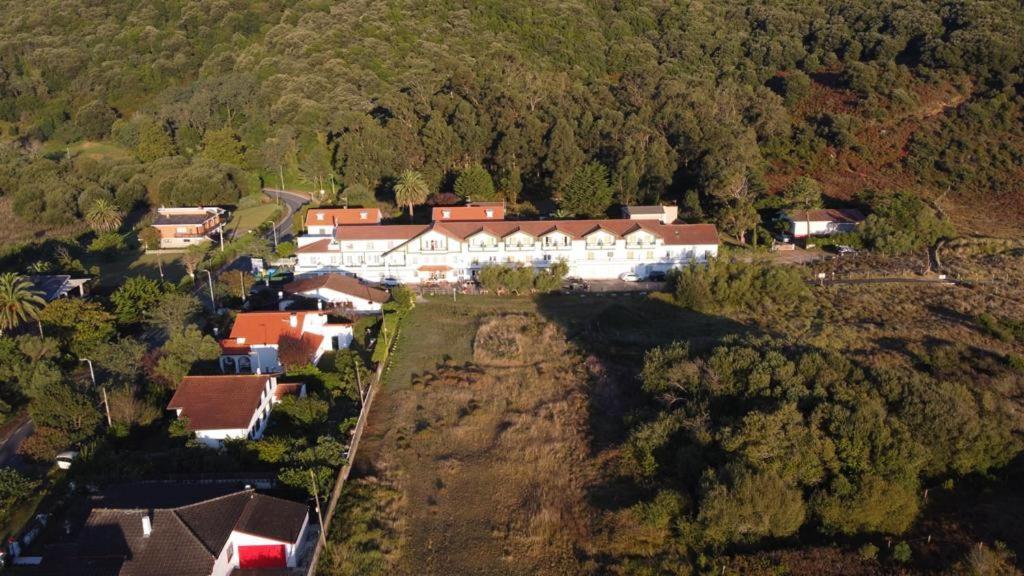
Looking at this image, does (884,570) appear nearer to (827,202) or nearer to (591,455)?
(591,455)

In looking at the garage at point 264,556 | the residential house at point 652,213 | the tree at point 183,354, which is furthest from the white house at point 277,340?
the residential house at point 652,213

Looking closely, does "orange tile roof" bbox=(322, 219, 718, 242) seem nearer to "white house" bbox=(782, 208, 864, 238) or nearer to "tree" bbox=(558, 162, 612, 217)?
"tree" bbox=(558, 162, 612, 217)

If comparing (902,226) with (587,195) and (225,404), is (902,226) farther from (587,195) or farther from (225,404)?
(225,404)

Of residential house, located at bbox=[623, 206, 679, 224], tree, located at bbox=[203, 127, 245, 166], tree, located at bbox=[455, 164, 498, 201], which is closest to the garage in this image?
residential house, located at bbox=[623, 206, 679, 224]

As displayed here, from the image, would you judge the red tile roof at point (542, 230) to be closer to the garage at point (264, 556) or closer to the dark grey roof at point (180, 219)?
the dark grey roof at point (180, 219)

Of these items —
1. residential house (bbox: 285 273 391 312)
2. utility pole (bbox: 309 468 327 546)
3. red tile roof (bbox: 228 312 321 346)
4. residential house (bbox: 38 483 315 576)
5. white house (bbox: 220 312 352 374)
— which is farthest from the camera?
residential house (bbox: 285 273 391 312)

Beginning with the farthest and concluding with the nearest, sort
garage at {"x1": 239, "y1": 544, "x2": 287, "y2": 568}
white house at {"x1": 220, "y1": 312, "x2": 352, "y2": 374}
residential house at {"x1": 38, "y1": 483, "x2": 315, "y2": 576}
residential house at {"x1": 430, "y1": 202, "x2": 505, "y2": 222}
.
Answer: residential house at {"x1": 430, "y1": 202, "x2": 505, "y2": 222} < white house at {"x1": 220, "y1": 312, "x2": 352, "y2": 374} < garage at {"x1": 239, "y1": 544, "x2": 287, "y2": 568} < residential house at {"x1": 38, "y1": 483, "x2": 315, "y2": 576}

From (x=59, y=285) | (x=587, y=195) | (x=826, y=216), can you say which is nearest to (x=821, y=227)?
(x=826, y=216)
